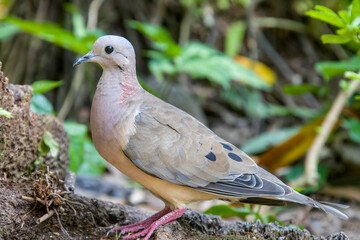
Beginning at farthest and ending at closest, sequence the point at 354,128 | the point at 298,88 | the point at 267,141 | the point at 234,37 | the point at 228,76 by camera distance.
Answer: the point at 234,37
the point at 267,141
the point at 228,76
the point at 298,88
the point at 354,128

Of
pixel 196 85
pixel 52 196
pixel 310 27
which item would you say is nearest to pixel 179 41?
pixel 196 85

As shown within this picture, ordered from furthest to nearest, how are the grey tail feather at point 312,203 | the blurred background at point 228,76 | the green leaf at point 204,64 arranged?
the green leaf at point 204,64, the blurred background at point 228,76, the grey tail feather at point 312,203

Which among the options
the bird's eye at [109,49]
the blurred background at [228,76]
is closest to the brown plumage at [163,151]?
the bird's eye at [109,49]

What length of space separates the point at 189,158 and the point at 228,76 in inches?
141

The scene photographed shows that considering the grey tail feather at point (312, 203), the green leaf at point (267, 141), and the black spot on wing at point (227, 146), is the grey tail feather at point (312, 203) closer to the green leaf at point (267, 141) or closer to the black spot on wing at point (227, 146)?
the black spot on wing at point (227, 146)

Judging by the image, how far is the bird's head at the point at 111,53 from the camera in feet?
9.50

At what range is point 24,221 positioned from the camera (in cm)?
259

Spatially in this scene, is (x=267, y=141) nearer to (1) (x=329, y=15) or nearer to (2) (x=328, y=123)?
(2) (x=328, y=123)

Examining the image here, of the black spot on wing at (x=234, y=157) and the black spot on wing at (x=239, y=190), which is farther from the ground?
the black spot on wing at (x=234, y=157)

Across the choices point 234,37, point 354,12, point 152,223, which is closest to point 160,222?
point 152,223

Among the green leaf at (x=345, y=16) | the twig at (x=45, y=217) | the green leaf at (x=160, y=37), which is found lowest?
the twig at (x=45, y=217)

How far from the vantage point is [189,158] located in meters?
2.83

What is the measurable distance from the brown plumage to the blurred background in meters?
0.65

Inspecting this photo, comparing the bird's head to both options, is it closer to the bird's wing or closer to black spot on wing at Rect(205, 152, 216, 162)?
the bird's wing
